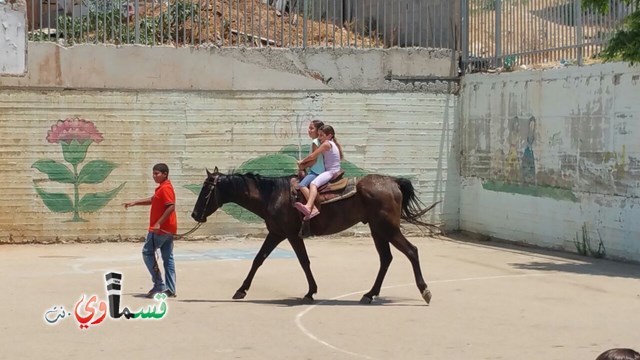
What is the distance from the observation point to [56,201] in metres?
19.4

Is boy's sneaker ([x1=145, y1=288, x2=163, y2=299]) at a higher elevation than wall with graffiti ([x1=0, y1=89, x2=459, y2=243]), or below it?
below

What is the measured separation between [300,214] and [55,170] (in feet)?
25.8

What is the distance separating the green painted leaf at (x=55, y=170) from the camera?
19.3 meters

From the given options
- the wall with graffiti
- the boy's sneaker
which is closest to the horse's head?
the boy's sneaker

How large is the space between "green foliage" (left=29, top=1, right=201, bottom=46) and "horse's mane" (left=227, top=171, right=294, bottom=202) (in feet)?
24.3

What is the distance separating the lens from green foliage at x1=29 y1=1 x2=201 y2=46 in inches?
765

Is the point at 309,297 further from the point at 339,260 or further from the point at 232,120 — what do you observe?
the point at 232,120

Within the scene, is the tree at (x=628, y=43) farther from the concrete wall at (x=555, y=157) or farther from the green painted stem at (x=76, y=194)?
the green painted stem at (x=76, y=194)

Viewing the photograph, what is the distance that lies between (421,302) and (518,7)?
28.2 feet

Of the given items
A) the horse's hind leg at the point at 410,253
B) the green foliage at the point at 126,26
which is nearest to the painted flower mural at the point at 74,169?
the green foliage at the point at 126,26

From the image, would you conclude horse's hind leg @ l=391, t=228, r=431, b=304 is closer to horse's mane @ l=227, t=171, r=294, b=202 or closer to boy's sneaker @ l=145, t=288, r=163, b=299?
horse's mane @ l=227, t=171, r=294, b=202

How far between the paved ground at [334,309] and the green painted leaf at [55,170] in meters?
1.61

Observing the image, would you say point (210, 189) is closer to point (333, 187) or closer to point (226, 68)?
point (333, 187)

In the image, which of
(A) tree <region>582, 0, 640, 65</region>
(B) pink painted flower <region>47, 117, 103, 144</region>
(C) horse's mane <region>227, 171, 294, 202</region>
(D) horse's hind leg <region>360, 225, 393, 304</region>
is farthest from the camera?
(B) pink painted flower <region>47, 117, 103, 144</region>
